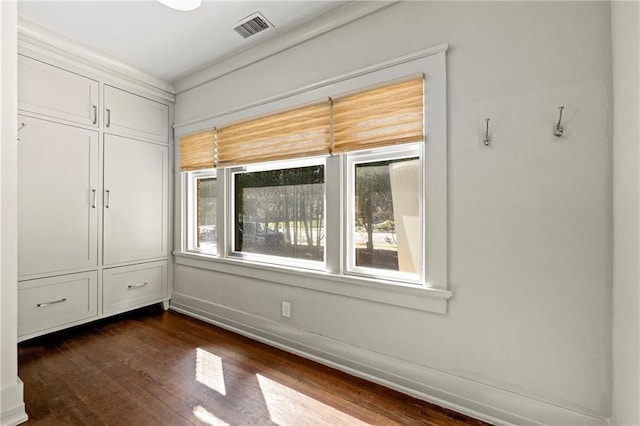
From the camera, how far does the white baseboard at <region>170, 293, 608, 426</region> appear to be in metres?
1.49

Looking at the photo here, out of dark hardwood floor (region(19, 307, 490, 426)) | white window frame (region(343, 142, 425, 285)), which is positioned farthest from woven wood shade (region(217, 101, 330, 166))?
dark hardwood floor (region(19, 307, 490, 426))

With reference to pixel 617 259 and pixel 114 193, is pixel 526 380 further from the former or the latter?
pixel 114 193

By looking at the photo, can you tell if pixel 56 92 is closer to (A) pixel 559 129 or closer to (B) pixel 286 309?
(B) pixel 286 309

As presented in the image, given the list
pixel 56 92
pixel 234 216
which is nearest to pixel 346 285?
pixel 234 216

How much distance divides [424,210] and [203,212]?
2.44 metres

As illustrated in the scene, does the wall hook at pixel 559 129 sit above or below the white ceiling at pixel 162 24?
below

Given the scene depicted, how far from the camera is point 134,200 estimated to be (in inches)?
119

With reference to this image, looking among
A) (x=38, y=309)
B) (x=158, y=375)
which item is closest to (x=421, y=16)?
(x=158, y=375)

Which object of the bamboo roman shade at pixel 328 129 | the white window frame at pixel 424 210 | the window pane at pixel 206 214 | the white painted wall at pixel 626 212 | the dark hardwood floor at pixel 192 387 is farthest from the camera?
the window pane at pixel 206 214

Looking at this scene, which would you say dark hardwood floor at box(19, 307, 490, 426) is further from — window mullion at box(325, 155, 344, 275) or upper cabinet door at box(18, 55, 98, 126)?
upper cabinet door at box(18, 55, 98, 126)

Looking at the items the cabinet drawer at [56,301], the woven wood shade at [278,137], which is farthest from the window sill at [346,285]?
the cabinet drawer at [56,301]

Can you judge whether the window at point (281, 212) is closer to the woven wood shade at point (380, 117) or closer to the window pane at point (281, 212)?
the window pane at point (281, 212)

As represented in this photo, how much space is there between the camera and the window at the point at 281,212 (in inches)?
95.1

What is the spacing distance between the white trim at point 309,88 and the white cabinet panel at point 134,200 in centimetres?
44
